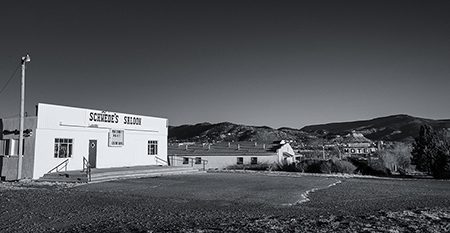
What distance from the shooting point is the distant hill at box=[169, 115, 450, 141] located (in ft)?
385

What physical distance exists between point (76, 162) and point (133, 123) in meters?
5.86

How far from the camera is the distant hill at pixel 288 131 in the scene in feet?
385

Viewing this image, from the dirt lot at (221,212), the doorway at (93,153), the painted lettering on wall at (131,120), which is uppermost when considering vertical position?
the painted lettering on wall at (131,120)

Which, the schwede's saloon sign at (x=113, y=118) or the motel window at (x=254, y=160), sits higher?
the schwede's saloon sign at (x=113, y=118)

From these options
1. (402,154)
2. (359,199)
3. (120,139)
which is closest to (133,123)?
(120,139)

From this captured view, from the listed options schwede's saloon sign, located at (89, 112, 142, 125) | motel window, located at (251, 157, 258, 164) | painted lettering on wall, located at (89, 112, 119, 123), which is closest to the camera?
painted lettering on wall, located at (89, 112, 119, 123)

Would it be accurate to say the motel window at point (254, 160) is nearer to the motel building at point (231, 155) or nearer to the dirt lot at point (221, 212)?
the motel building at point (231, 155)

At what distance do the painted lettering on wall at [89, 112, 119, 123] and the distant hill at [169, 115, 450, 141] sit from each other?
277 feet

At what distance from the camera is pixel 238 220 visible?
25.9ft

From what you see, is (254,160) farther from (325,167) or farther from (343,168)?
(343,168)

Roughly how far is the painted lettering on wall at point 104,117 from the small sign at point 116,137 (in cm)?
77

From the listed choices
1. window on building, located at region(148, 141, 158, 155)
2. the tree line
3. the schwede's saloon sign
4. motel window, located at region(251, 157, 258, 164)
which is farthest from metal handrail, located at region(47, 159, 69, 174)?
A: the tree line

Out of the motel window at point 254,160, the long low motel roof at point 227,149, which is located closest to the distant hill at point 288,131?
the long low motel roof at point 227,149

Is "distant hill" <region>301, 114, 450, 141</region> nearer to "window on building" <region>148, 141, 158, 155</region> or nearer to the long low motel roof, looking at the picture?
the long low motel roof
